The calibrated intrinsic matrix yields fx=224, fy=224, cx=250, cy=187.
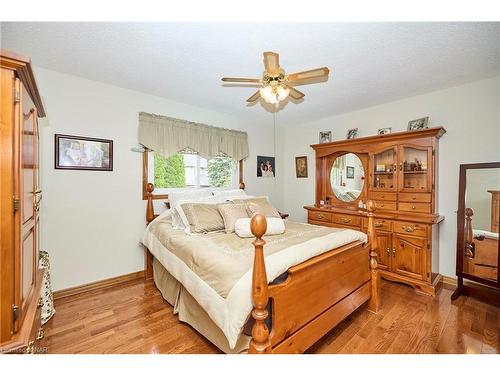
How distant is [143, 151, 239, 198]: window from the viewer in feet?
10.1

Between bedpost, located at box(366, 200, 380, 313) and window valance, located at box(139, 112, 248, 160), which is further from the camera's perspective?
window valance, located at box(139, 112, 248, 160)

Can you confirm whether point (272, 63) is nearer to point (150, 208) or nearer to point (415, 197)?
A: point (150, 208)

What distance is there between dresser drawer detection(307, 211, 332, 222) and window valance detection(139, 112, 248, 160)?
1.49 metres

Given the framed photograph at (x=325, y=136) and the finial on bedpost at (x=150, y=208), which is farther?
the framed photograph at (x=325, y=136)

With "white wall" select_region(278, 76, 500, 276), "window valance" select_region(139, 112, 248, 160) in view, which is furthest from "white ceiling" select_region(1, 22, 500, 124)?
"window valance" select_region(139, 112, 248, 160)

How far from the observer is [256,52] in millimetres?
1942

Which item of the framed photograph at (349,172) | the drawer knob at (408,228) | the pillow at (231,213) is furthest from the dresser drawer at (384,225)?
the pillow at (231,213)

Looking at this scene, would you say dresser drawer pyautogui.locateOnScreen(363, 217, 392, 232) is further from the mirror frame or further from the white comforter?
the white comforter

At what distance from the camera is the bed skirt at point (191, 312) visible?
4.86ft

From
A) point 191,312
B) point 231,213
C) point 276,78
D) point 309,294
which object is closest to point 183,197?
point 231,213

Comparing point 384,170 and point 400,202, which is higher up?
point 384,170

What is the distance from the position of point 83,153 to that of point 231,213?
5.88 feet

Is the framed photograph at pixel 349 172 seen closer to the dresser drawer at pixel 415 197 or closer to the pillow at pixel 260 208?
the dresser drawer at pixel 415 197

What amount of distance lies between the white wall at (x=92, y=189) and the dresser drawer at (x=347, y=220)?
2702 millimetres
